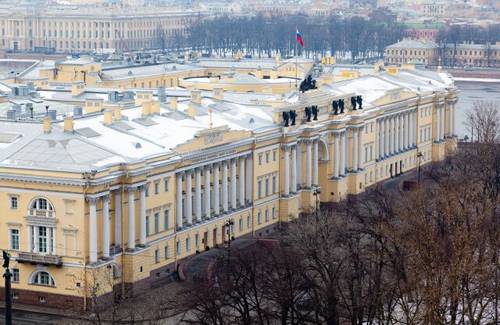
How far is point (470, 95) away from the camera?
4188 inches

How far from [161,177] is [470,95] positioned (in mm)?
66304

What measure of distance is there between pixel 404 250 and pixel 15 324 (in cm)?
986

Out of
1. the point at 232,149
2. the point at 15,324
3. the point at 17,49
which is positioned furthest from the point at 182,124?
the point at 17,49

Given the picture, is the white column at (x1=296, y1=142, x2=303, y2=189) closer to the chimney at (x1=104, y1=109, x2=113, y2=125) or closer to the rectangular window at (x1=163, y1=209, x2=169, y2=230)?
the chimney at (x1=104, y1=109, x2=113, y2=125)

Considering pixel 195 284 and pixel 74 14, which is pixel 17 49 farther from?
pixel 195 284

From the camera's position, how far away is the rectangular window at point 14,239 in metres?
40.3

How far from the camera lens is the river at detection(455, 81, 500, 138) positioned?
83.6 meters

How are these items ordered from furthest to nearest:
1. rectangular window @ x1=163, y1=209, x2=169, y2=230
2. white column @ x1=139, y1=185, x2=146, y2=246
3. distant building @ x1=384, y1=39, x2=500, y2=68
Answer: distant building @ x1=384, y1=39, x2=500, y2=68
rectangular window @ x1=163, y1=209, x2=169, y2=230
white column @ x1=139, y1=185, x2=146, y2=246

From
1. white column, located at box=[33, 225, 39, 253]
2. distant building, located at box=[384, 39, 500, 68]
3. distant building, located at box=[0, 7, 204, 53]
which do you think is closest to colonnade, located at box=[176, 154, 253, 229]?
white column, located at box=[33, 225, 39, 253]

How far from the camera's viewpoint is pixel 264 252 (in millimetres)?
40625

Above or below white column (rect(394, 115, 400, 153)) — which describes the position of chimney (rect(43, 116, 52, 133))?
above

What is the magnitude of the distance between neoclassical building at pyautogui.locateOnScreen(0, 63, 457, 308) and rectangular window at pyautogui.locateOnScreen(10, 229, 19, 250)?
0.04m

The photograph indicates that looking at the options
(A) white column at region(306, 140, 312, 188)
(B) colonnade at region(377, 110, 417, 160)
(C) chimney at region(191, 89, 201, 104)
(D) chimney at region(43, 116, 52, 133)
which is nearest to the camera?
(D) chimney at region(43, 116, 52, 133)

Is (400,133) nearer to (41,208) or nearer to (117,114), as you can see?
(117,114)
